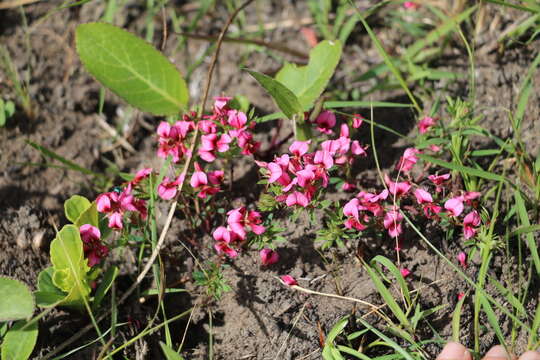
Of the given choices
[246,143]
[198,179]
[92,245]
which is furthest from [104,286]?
[246,143]

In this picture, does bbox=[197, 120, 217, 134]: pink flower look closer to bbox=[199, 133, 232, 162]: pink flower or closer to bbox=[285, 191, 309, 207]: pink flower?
bbox=[199, 133, 232, 162]: pink flower

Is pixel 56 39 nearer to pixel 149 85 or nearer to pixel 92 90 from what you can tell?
pixel 92 90

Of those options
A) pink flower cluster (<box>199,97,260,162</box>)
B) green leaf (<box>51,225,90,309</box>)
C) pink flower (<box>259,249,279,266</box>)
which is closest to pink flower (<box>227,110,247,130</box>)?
pink flower cluster (<box>199,97,260,162</box>)

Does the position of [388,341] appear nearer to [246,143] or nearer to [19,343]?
[246,143]

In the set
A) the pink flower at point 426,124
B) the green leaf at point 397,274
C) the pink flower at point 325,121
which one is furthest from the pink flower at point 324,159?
the pink flower at point 426,124

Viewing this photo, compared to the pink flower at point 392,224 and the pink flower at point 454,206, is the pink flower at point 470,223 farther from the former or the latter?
the pink flower at point 392,224

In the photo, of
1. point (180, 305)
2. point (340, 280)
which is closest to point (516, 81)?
point (340, 280)
